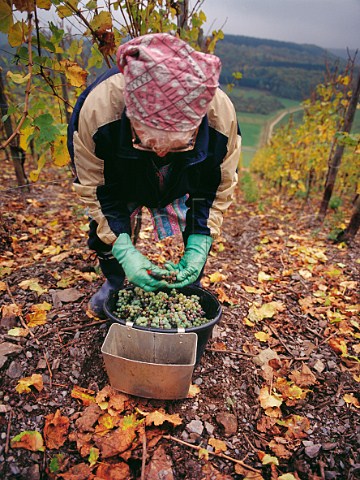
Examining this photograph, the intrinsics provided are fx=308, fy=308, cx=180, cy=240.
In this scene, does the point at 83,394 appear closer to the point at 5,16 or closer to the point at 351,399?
the point at 351,399

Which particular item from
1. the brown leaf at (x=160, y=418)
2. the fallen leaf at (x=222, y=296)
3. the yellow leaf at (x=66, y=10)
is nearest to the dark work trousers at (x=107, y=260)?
the fallen leaf at (x=222, y=296)

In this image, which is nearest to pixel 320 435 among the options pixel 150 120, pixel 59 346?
pixel 59 346

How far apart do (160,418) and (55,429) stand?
499 mm

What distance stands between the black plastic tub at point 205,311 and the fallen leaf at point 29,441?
1.99 ft

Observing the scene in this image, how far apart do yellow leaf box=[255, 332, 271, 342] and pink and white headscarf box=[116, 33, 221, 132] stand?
1546 mm

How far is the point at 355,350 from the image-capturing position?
2.09 metres

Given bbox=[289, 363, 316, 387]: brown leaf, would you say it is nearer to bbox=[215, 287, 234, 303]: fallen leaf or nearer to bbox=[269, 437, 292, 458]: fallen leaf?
bbox=[269, 437, 292, 458]: fallen leaf

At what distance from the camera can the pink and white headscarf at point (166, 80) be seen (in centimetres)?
108

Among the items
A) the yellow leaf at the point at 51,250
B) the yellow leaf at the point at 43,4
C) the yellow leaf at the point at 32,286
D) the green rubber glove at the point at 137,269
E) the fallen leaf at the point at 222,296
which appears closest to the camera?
the yellow leaf at the point at 43,4

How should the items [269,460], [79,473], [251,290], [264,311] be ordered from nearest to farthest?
[79,473], [269,460], [264,311], [251,290]

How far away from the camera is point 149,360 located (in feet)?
5.62

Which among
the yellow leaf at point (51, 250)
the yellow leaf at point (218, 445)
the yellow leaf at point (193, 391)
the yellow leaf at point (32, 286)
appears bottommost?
the yellow leaf at point (218, 445)

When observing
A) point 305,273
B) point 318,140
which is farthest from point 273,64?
point 305,273

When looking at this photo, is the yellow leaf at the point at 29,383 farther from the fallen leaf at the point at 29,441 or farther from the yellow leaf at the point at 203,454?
the yellow leaf at the point at 203,454
